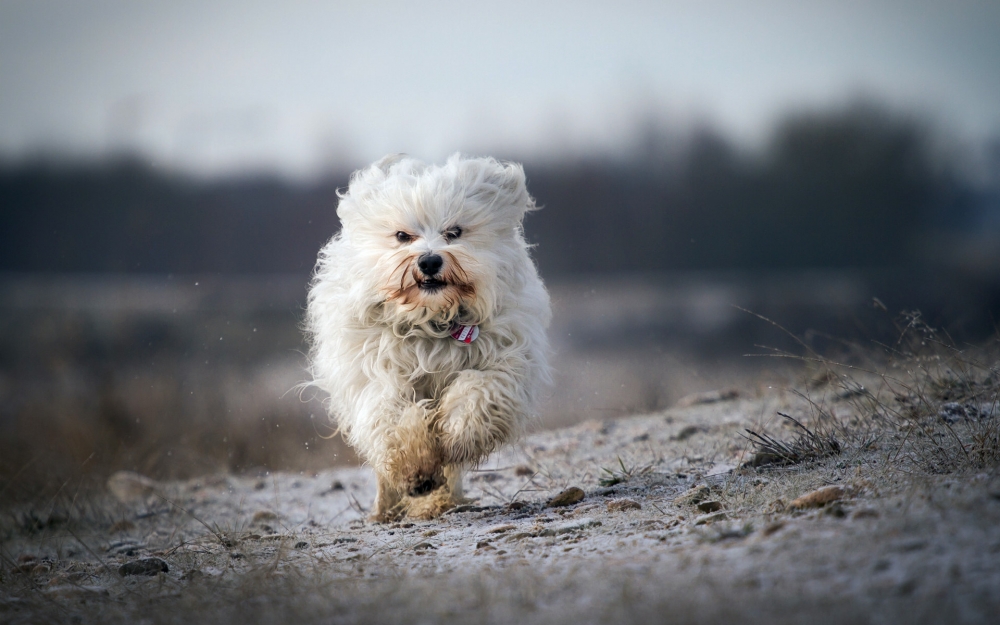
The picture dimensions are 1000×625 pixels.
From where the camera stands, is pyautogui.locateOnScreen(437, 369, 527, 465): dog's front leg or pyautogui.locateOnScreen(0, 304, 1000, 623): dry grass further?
pyautogui.locateOnScreen(437, 369, 527, 465): dog's front leg

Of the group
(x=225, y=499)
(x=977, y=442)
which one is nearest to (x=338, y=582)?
(x=977, y=442)

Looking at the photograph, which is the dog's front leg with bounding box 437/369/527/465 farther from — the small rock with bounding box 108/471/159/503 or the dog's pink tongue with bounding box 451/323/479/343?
the small rock with bounding box 108/471/159/503

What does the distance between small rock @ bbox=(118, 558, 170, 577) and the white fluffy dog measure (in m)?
1.31

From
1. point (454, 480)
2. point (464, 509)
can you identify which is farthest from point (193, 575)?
point (454, 480)

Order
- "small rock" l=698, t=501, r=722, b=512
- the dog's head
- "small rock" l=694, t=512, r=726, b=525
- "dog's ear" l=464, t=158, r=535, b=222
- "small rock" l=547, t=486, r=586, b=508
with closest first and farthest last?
"small rock" l=694, t=512, r=726, b=525 → "small rock" l=698, t=501, r=722, b=512 → "small rock" l=547, t=486, r=586, b=508 → the dog's head → "dog's ear" l=464, t=158, r=535, b=222

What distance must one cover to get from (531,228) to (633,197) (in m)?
7.50

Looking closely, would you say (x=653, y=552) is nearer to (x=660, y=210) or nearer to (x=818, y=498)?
(x=818, y=498)

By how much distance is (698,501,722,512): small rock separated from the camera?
138 inches

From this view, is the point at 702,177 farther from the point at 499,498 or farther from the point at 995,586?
the point at 995,586

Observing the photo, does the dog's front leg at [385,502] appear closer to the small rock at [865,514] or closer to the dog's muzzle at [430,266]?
the dog's muzzle at [430,266]

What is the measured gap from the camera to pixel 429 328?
15.7 feet

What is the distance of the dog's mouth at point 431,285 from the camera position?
4613 millimetres

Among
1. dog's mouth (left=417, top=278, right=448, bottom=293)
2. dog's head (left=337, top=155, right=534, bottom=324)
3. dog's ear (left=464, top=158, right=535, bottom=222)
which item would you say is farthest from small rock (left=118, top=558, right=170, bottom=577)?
dog's ear (left=464, top=158, right=535, bottom=222)

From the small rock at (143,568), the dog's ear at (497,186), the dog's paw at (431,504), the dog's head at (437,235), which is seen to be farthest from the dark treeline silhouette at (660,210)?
the small rock at (143,568)
